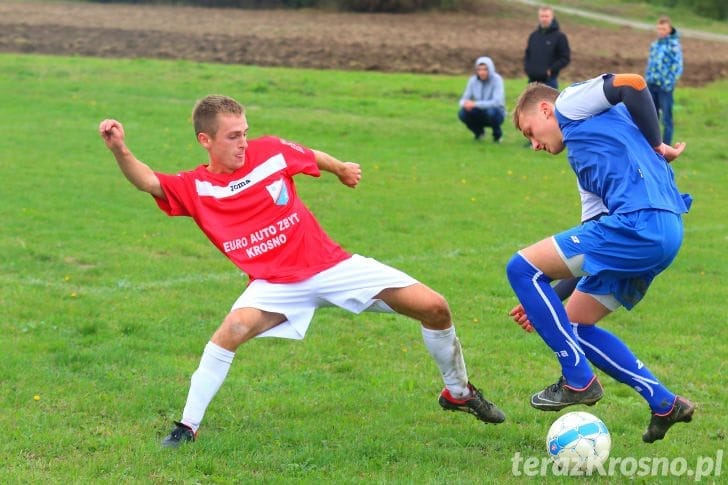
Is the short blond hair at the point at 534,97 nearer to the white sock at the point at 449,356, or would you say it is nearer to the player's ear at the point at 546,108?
the player's ear at the point at 546,108

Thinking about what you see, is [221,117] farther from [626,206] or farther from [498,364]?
[498,364]

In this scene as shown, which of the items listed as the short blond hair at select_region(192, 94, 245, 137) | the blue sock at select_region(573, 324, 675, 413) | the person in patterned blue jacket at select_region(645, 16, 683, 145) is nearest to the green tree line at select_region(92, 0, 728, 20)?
the person in patterned blue jacket at select_region(645, 16, 683, 145)

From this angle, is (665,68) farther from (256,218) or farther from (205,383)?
(205,383)

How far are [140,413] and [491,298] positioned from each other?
3.91m

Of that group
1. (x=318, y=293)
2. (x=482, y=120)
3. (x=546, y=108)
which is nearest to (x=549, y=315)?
(x=546, y=108)

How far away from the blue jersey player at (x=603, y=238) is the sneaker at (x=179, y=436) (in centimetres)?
197

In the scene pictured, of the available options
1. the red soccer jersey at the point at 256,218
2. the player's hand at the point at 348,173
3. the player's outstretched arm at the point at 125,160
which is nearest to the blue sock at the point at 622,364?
the red soccer jersey at the point at 256,218

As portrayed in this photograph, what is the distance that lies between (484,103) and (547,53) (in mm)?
1421

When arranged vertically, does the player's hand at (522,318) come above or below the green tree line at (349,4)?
above

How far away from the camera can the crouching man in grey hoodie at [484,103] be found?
17.6m

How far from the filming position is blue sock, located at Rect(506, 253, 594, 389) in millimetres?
5746

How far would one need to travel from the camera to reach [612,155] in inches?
221

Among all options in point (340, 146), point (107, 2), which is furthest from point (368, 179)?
point (107, 2)

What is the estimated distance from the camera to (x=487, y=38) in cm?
3262
